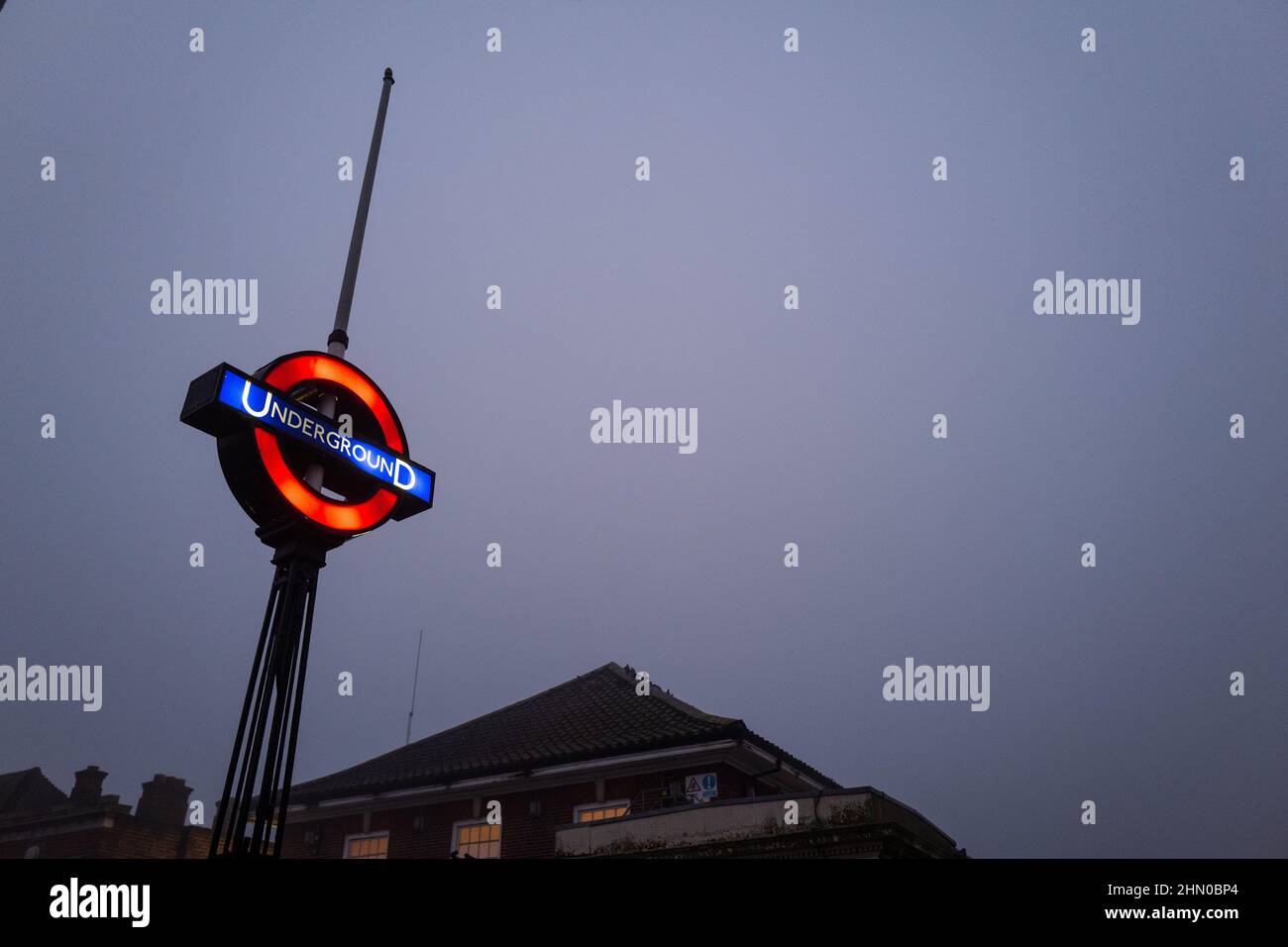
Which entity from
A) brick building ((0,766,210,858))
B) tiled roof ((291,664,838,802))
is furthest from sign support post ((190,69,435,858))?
brick building ((0,766,210,858))

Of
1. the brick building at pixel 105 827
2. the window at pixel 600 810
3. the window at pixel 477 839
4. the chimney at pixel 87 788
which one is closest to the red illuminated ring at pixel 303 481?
the window at pixel 600 810

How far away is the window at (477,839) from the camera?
2420 centimetres

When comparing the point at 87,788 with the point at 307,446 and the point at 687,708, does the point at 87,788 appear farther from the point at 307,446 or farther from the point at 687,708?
the point at 307,446

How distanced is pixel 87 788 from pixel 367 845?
700 inches

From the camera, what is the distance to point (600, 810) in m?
23.0

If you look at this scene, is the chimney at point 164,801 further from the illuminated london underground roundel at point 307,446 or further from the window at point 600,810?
the illuminated london underground roundel at point 307,446

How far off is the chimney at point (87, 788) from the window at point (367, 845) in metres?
16.4

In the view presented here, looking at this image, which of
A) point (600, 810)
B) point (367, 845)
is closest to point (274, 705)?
point (600, 810)

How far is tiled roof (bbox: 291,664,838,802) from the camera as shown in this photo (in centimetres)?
2308
